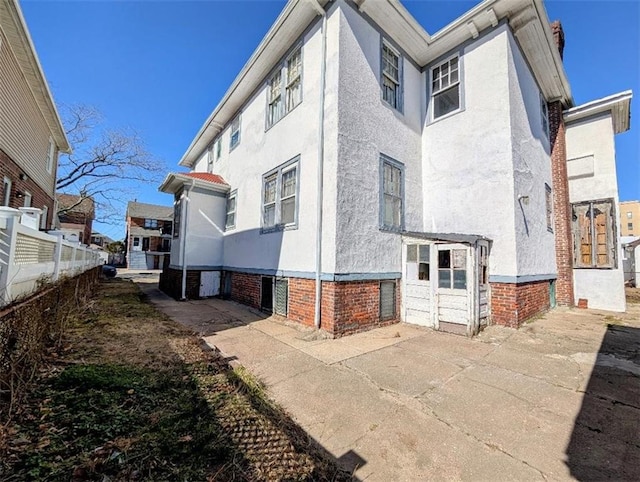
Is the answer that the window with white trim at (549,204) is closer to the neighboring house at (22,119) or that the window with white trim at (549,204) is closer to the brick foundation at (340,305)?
A: the brick foundation at (340,305)

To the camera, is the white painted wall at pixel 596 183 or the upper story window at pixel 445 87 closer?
the upper story window at pixel 445 87

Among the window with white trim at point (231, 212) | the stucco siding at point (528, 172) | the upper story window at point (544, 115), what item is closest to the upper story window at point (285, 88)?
the window with white trim at point (231, 212)

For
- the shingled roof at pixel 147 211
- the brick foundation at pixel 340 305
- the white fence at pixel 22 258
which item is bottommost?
the brick foundation at pixel 340 305

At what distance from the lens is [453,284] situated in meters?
6.32

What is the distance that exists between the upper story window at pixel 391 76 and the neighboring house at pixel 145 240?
3976cm

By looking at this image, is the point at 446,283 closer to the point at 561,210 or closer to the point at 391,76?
the point at 391,76

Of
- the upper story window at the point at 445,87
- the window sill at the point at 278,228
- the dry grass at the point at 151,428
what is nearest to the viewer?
the dry grass at the point at 151,428

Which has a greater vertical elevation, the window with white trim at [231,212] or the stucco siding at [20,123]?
the stucco siding at [20,123]

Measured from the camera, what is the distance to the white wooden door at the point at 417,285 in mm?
6715

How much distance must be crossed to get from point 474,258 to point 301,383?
451 centimetres

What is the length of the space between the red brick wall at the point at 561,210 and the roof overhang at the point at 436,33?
119cm

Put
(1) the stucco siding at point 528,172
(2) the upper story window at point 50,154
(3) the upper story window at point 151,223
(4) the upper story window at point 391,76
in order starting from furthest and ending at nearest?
1. (3) the upper story window at point 151,223
2. (2) the upper story window at point 50,154
3. (4) the upper story window at point 391,76
4. (1) the stucco siding at point 528,172

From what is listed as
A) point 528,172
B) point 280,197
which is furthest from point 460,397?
point 528,172

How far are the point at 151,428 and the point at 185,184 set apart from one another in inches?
376
